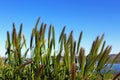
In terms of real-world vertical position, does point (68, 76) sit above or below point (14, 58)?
below

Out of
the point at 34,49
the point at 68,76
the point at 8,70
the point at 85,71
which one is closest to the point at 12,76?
the point at 8,70

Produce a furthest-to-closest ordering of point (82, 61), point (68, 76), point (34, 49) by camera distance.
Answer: point (34, 49)
point (68, 76)
point (82, 61)

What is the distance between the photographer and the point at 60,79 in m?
5.16

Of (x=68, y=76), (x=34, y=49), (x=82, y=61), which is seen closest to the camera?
(x=82, y=61)

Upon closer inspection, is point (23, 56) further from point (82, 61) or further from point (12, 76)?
point (82, 61)

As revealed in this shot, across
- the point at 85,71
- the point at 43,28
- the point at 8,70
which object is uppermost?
the point at 43,28

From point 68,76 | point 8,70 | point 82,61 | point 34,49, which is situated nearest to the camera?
point 82,61

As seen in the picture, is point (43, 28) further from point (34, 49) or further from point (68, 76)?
point (68, 76)

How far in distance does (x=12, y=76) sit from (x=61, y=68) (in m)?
0.95

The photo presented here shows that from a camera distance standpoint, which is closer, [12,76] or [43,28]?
[43,28]

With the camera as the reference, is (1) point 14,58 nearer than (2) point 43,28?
No

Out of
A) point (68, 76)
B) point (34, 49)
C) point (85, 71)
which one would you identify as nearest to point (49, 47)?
point (34, 49)

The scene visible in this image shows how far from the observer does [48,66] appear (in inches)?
207

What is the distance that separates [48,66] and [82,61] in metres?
1.08
